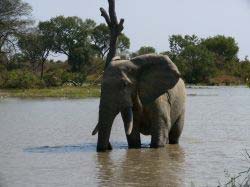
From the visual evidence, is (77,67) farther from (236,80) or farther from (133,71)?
(133,71)

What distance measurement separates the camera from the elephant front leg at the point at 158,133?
1240cm

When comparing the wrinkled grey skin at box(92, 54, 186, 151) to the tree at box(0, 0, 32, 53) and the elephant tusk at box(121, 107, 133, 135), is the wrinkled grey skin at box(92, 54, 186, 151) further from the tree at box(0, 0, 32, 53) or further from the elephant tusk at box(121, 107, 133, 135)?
the tree at box(0, 0, 32, 53)

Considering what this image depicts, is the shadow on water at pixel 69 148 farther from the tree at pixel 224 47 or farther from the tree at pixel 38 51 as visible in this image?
the tree at pixel 224 47

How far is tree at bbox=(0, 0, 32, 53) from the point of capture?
55.6 meters

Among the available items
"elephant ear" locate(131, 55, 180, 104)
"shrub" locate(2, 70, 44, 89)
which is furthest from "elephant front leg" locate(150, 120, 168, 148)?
"shrub" locate(2, 70, 44, 89)

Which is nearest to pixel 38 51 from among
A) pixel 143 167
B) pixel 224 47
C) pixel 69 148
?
pixel 224 47

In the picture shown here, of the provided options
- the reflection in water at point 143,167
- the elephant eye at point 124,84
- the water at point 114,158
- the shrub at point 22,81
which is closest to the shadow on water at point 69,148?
the water at point 114,158

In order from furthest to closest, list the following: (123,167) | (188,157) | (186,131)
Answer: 1. (186,131)
2. (188,157)
3. (123,167)

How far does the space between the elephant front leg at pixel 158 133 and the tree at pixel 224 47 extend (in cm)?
8778

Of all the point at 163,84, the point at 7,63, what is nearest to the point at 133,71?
the point at 163,84

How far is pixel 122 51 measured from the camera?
9144 centimetres

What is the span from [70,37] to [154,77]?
66.2 metres

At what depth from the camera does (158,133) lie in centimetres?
1245

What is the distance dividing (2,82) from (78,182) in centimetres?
4487
